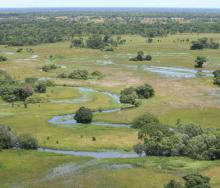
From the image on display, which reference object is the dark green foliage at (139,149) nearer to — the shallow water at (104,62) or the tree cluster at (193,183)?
the tree cluster at (193,183)

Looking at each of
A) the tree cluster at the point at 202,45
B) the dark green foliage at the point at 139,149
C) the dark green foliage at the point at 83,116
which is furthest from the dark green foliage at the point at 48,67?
the dark green foliage at the point at 139,149

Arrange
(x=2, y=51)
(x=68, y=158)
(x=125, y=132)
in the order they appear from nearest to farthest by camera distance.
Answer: (x=68, y=158) → (x=125, y=132) → (x=2, y=51)

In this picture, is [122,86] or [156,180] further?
[122,86]

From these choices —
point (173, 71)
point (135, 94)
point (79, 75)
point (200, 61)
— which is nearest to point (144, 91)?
point (135, 94)

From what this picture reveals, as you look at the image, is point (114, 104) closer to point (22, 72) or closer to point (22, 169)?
point (22, 169)

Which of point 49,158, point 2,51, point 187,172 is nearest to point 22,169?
point 49,158
